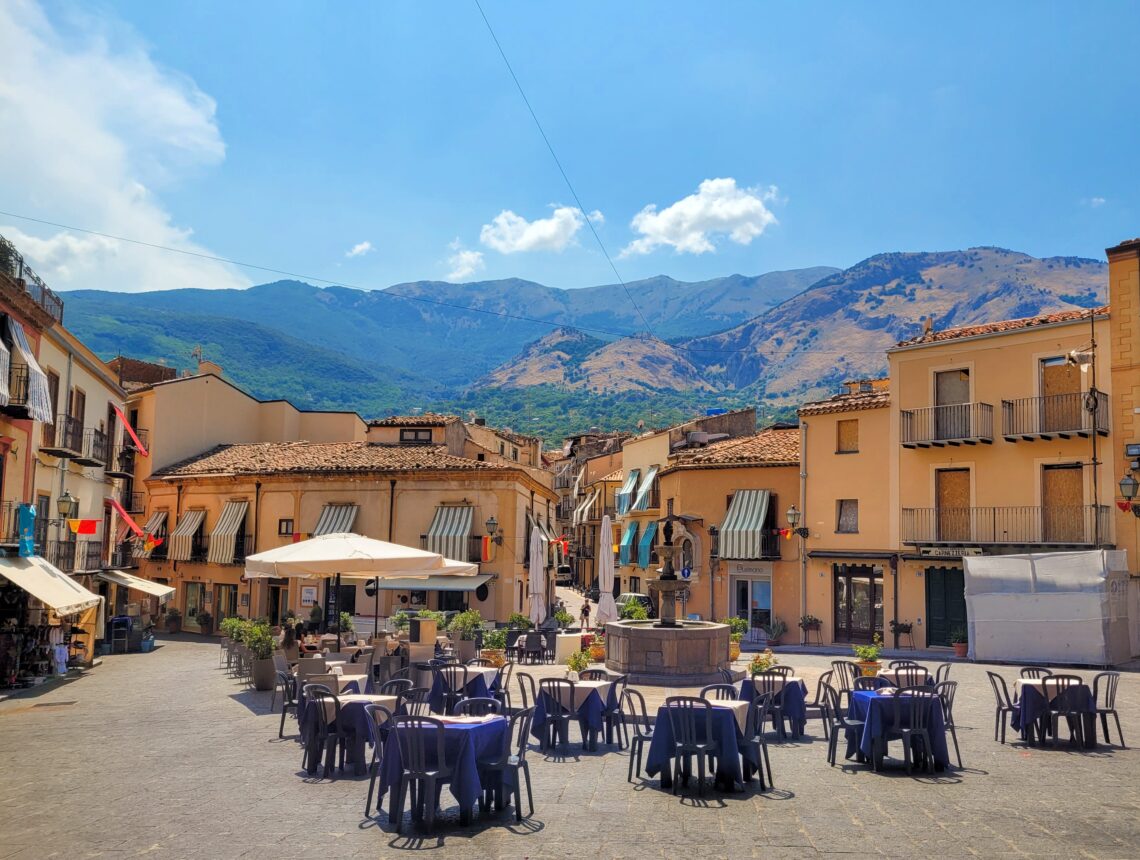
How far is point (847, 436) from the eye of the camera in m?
33.8

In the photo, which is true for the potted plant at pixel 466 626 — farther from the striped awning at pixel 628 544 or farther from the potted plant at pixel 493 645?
the striped awning at pixel 628 544

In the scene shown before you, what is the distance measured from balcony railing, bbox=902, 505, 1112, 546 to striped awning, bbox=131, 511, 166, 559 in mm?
29891

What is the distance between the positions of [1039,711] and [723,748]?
5333 mm

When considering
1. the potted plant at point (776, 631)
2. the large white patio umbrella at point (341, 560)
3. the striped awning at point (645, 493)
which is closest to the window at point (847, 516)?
the potted plant at point (776, 631)

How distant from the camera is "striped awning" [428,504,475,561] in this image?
115 ft

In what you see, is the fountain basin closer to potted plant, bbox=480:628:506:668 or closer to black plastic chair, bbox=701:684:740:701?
potted plant, bbox=480:628:506:668

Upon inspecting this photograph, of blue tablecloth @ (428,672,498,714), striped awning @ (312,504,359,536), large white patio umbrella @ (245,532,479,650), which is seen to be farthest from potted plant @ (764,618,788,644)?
blue tablecloth @ (428,672,498,714)

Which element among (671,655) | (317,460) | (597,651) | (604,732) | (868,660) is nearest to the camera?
(604,732)

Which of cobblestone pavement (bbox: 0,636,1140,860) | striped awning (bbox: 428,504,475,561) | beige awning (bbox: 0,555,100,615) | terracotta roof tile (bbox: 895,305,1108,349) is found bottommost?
cobblestone pavement (bbox: 0,636,1140,860)

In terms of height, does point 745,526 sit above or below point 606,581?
above

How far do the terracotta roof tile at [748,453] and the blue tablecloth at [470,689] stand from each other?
2348cm

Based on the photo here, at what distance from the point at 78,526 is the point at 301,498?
13162 mm

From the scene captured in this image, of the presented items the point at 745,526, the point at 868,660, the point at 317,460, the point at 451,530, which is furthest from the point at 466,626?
the point at 317,460

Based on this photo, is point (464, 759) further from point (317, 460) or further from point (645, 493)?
point (645, 493)
